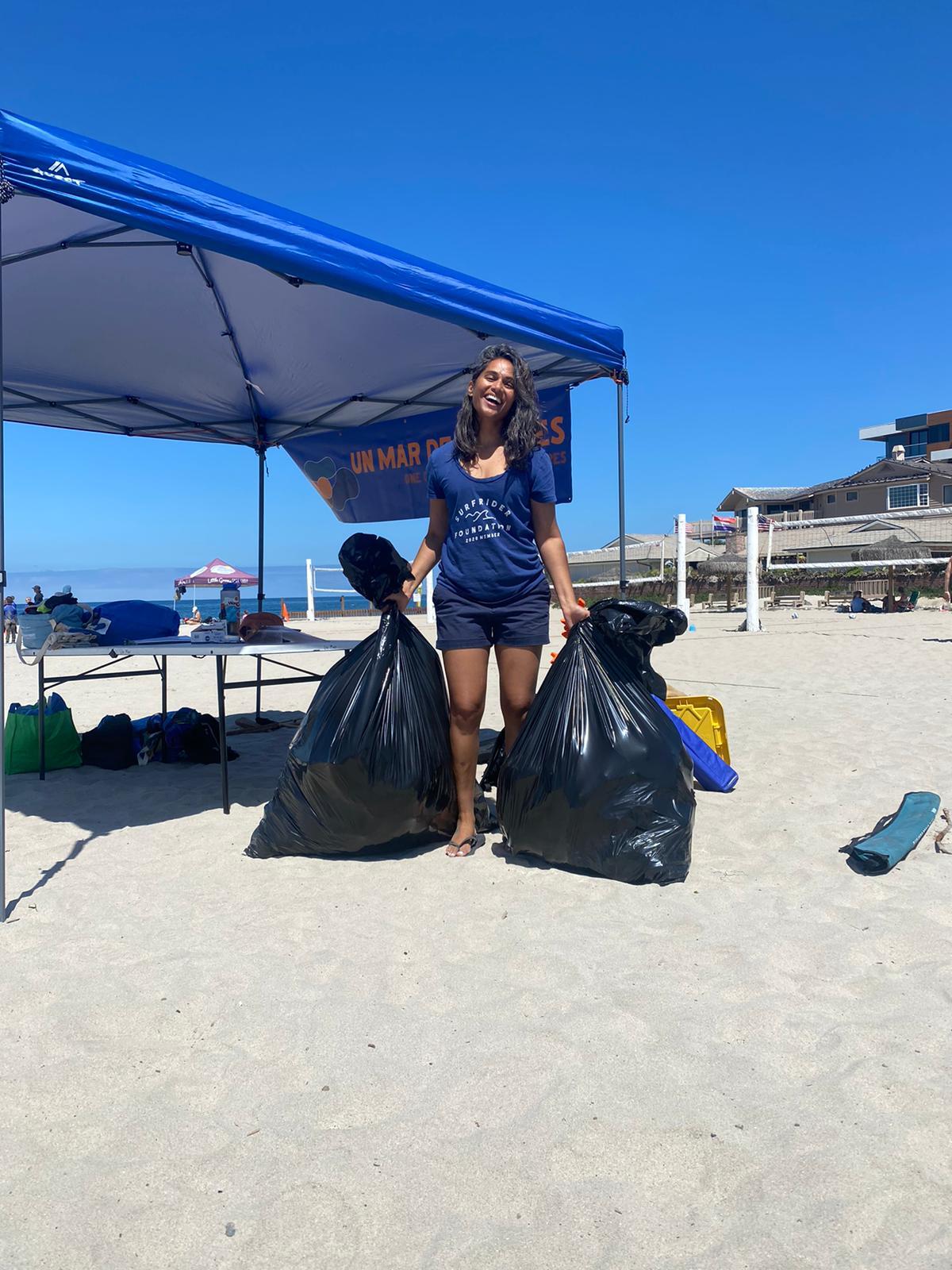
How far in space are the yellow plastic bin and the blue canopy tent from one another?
849 mm

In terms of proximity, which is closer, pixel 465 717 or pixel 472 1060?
pixel 472 1060

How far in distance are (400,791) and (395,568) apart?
80 cm

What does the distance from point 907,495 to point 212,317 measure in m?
37.5

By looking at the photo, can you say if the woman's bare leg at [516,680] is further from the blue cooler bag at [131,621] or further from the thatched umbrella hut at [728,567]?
the thatched umbrella hut at [728,567]

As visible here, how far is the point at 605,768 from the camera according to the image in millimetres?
2537

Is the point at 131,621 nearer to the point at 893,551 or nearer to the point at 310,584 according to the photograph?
the point at 310,584

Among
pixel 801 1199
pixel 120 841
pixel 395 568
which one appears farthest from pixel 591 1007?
pixel 120 841

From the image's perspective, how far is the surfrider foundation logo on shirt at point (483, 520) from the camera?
2.75m

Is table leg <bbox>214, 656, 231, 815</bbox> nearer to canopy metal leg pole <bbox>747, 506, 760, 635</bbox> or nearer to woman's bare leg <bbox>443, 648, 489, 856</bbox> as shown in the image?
woman's bare leg <bbox>443, 648, 489, 856</bbox>

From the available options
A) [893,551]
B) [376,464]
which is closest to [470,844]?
[376,464]

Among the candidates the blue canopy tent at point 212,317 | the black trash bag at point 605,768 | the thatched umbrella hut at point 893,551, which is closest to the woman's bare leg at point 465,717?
the black trash bag at point 605,768

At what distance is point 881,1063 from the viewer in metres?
1.60

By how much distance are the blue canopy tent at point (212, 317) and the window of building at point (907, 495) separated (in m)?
35.1

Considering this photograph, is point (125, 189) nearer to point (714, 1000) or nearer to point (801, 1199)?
point (714, 1000)
